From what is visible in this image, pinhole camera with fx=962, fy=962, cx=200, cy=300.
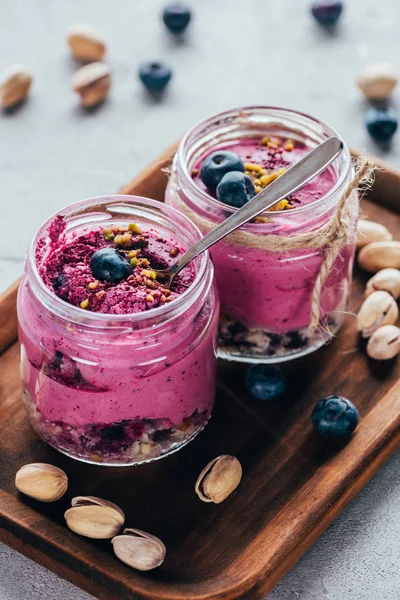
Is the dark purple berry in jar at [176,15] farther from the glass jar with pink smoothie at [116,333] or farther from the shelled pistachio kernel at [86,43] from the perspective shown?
the glass jar with pink smoothie at [116,333]

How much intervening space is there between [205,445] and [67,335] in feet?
1.33

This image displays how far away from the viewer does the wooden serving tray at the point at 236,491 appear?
1.69 metres

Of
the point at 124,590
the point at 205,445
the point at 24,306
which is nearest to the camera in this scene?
the point at 124,590

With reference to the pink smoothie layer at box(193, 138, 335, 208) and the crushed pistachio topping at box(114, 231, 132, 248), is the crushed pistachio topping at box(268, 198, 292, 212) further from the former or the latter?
the crushed pistachio topping at box(114, 231, 132, 248)

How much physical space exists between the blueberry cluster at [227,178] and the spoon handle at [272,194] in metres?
0.07

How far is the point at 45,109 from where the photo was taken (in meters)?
2.92

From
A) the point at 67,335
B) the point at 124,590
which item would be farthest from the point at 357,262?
the point at 124,590

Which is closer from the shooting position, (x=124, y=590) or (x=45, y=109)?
(x=124, y=590)

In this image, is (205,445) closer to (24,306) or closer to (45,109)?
(24,306)

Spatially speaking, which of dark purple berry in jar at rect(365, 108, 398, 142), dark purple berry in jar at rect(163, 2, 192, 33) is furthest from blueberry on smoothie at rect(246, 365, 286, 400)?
dark purple berry in jar at rect(163, 2, 192, 33)

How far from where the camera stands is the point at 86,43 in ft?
9.86

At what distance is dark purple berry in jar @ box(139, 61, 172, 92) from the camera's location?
2934 mm

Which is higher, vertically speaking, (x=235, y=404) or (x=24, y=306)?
(x=24, y=306)

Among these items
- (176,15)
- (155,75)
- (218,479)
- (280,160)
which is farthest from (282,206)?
(176,15)
